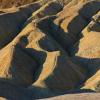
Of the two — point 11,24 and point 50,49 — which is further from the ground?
point 11,24

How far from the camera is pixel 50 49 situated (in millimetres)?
39125

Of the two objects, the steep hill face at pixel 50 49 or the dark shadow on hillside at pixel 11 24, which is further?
the dark shadow on hillside at pixel 11 24

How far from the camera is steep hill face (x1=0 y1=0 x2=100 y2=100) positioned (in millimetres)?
31516

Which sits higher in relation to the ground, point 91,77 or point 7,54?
point 7,54

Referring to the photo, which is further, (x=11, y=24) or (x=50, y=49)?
(x=11, y=24)

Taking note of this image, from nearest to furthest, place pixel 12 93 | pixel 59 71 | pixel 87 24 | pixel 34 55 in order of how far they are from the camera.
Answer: pixel 12 93
pixel 59 71
pixel 34 55
pixel 87 24

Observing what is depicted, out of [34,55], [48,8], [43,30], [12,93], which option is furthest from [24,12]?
[12,93]

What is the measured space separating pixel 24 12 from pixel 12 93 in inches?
828

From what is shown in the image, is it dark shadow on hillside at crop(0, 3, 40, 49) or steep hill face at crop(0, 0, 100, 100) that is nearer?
steep hill face at crop(0, 0, 100, 100)

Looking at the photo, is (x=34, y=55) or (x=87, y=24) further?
(x=87, y=24)

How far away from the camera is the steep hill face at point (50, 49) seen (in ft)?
103

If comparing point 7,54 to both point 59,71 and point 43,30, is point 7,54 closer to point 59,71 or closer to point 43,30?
point 59,71

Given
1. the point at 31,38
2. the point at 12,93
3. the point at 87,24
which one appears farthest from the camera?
the point at 87,24

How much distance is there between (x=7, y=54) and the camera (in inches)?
1420
